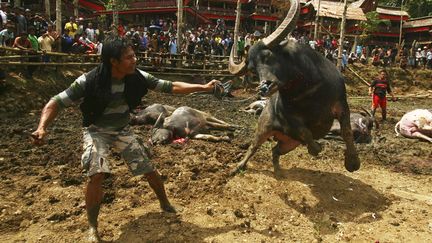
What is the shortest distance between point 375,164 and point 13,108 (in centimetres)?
819

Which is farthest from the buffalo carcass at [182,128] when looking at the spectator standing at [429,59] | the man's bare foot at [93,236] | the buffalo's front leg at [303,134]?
the spectator standing at [429,59]

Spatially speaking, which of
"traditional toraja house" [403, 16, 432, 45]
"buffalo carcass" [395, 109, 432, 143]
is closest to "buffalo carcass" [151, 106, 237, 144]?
"buffalo carcass" [395, 109, 432, 143]

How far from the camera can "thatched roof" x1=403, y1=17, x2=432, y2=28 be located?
31.1 m

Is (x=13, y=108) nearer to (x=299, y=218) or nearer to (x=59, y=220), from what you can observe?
(x=59, y=220)

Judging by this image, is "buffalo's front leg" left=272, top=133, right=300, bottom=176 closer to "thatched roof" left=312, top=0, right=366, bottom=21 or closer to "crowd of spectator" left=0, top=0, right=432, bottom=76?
"crowd of spectator" left=0, top=0, right=432, bottom=76

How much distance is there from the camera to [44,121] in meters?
2.98

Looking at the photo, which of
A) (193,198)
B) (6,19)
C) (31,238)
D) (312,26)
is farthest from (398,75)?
(31,238)

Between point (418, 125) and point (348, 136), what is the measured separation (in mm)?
4509

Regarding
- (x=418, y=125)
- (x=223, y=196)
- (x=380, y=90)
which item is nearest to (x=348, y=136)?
(x=223, y=196)

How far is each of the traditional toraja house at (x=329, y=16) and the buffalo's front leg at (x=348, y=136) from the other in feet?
67.1

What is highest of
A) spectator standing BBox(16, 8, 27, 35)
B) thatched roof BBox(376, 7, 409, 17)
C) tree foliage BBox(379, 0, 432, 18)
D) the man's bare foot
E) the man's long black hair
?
tree foliage BBox(379, 0, 432, 18)

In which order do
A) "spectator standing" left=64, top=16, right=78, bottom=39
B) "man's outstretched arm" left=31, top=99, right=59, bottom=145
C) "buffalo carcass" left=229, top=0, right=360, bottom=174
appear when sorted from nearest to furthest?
"man's outstretched arm" left=31, top=99, right=59, bottom=145 → "buffalo carcass" left=229, top=0, right=360, bottom=174 → "spectator standing" left=64, top=16, right=78, bottom=39

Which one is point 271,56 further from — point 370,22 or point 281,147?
point 370,22

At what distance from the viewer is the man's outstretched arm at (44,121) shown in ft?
9.27
